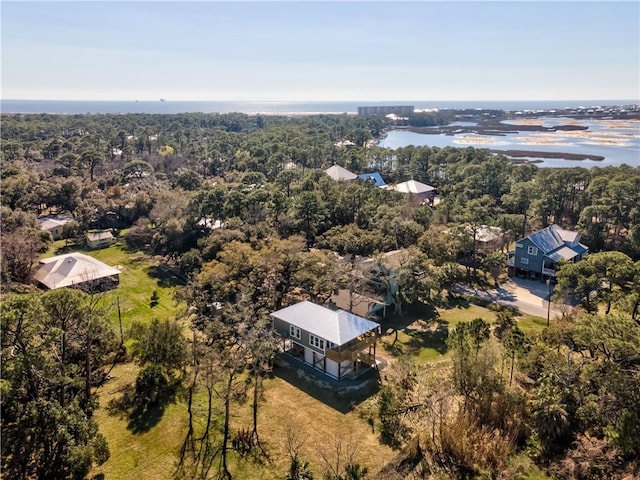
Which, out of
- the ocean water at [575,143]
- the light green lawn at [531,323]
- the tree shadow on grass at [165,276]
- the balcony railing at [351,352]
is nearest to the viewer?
the balcony railing at [351,352]

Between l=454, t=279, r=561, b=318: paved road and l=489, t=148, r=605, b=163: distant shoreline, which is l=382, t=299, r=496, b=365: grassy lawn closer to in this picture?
l=454, t=279, r=561, b=318: paved road

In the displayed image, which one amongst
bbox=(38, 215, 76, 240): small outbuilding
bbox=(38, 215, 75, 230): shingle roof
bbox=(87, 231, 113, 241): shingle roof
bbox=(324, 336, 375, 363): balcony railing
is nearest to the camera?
bbox=(324, 336, 375, 363): balcony railing

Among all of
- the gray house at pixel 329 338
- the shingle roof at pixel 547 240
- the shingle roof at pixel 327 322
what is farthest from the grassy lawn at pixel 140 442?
the shingle roof at pixel 547 240

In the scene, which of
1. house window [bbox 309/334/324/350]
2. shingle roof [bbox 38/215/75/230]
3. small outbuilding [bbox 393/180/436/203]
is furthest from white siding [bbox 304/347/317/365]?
shingle roof [bbox 38/215/75/230]

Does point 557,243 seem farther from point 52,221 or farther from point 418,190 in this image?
point 52,221

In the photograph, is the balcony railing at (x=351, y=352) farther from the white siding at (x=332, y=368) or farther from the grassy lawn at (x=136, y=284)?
the grassy lawn at (x=136, y=284)

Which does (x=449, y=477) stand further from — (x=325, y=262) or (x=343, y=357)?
(x=325, y=262)
